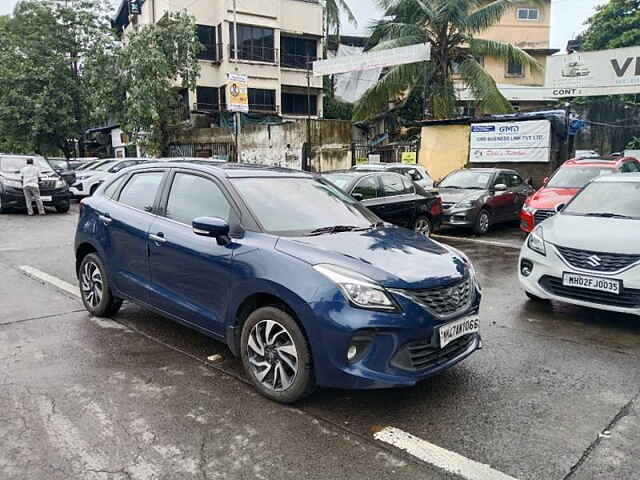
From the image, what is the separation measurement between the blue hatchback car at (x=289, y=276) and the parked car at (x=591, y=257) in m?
1.83

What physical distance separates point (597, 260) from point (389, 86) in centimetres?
1627

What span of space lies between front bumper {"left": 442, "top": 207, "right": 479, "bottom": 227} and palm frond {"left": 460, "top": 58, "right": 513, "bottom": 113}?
9883 millimetres

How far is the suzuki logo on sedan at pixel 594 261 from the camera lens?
5258 mm

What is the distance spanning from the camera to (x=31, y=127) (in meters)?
26.9

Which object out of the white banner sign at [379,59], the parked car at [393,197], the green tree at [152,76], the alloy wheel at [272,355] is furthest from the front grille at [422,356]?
the green tree at [152,76]

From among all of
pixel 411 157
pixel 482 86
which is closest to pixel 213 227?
pixel 411 157

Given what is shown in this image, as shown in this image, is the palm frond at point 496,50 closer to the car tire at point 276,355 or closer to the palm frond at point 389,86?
the palm frond at point 389,86

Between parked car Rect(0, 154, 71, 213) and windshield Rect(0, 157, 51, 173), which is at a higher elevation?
windshield Rect(0, 157, 51, 173)

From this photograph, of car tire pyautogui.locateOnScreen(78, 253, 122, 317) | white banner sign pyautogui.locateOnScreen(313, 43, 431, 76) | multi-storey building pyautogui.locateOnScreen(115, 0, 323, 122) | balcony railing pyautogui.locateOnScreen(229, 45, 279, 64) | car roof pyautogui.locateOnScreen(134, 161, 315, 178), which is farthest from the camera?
balcony railing pyautogui.locateOnScreen(229, 45, 279, 64)

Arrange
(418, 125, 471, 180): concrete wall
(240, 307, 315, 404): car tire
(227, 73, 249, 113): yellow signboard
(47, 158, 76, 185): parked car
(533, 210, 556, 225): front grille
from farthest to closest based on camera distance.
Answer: (418, 125, 471, 180): concrete wall < (227, 73, 249, 113): yellow signboard < (47, 158, 76, 185): parked car < (533, 210, 556, 225): front grille < (240, 307, 315, 404): car tire

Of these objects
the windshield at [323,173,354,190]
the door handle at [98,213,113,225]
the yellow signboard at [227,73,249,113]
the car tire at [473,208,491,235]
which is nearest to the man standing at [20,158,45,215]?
the yellow signboard at [227,73,249,113]

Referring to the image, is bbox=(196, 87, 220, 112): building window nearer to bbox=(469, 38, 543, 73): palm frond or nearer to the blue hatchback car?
bbox=(469, 38, 543, 73): palm frond

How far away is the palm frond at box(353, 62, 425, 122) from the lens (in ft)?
66.1

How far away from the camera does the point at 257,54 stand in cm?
3081
